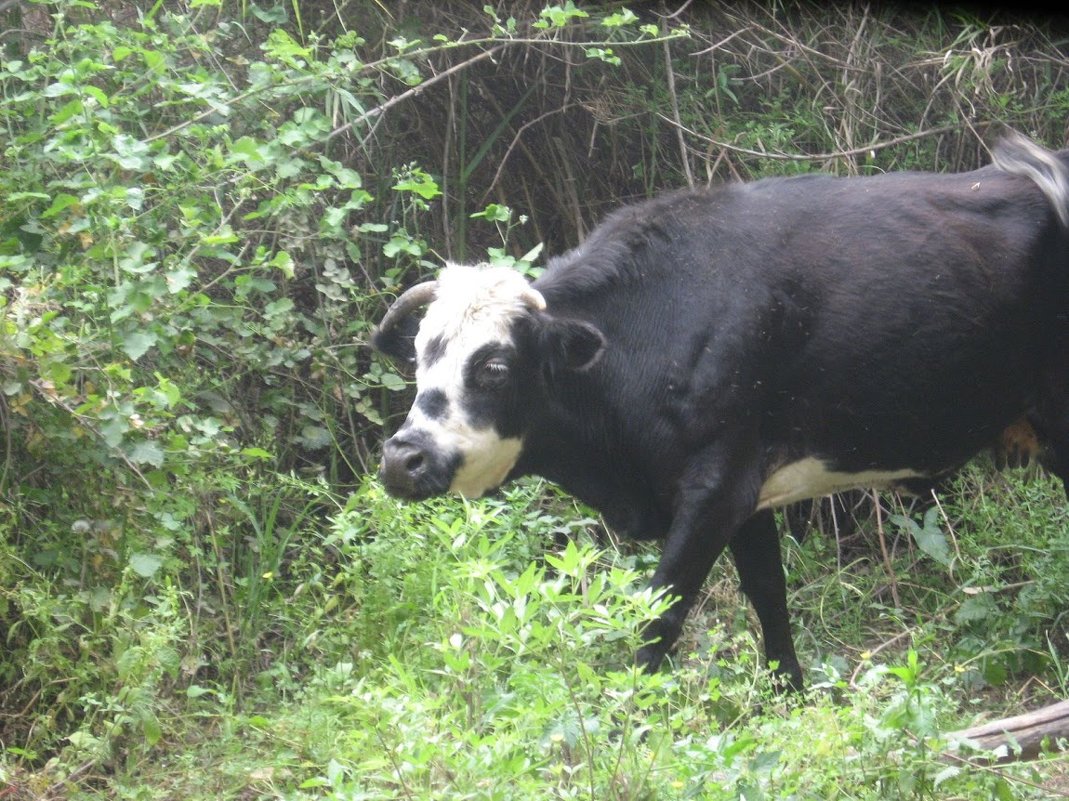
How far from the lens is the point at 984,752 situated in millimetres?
3500

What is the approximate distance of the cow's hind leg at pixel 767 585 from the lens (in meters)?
5.78

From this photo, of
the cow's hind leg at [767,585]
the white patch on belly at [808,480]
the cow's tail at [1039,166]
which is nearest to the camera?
the white patch on belly at [808,480]

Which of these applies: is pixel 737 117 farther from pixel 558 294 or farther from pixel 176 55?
pixel 176 55

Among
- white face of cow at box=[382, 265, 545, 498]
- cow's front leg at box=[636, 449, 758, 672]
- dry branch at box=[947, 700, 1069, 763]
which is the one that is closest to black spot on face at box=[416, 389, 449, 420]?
white face of cow at box=[382, 265, 545, 498]

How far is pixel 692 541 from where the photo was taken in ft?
17.0

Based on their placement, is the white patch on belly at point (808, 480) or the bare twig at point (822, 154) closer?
the white patch on belly at point (808, 480)

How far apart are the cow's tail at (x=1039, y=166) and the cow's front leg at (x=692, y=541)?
1708 mm

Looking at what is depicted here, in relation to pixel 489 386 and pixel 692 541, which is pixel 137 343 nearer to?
pixel 489 386

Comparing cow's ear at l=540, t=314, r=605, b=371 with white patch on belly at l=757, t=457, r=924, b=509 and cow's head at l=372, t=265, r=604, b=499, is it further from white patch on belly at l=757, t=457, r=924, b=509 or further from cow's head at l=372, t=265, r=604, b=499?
white patch on belly at l=757, t=457, r=924, b=509

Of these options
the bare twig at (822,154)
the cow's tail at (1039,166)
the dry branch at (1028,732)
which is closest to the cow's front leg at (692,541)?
the dry branch at (1028,732)

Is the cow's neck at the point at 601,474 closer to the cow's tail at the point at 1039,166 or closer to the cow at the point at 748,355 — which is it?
A: the cow at the point at 748,355

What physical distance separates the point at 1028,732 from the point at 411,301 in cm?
286

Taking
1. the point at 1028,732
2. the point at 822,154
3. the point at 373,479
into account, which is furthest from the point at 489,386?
the point at 822,154

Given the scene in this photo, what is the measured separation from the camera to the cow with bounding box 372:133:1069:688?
5223mm
